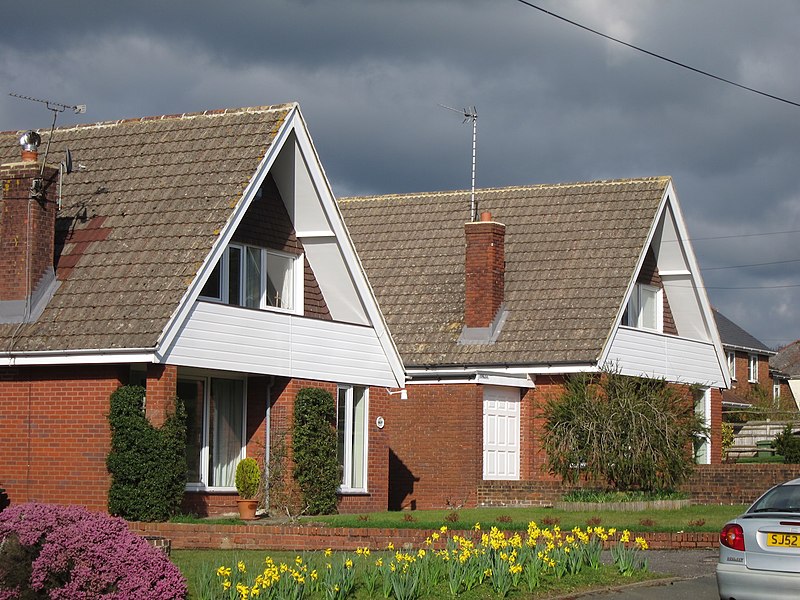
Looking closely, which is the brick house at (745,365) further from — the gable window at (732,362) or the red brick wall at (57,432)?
the red brick wall at (57,432)

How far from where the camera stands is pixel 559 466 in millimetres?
26797

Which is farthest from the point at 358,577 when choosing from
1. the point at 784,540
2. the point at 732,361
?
the point at 732,361

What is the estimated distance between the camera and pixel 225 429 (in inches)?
981

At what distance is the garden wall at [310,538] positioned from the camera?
18.9 m

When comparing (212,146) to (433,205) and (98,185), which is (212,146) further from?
(433,205)

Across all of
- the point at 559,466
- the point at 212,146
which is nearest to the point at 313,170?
the point at 212,146

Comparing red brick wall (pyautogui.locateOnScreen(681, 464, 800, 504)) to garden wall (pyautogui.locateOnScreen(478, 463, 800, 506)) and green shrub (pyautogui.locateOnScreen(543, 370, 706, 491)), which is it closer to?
garden wall (pyautogui.locateOnScreen(478, 463, 800, 506))

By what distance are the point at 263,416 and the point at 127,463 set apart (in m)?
4.35

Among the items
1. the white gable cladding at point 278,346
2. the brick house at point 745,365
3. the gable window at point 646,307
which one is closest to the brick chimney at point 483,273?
the gable window at point 646,307

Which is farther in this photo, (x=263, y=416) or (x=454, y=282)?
(x=454, y=282)

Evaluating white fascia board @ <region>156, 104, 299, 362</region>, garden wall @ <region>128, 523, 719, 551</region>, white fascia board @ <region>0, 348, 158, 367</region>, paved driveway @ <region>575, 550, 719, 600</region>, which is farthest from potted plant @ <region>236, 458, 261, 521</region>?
paved driveway @ <region>575, 550, 719, 600</region>

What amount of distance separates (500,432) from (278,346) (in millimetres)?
8321

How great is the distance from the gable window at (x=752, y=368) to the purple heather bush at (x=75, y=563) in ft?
194

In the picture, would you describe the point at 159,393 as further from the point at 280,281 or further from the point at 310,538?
the point at 280,281
